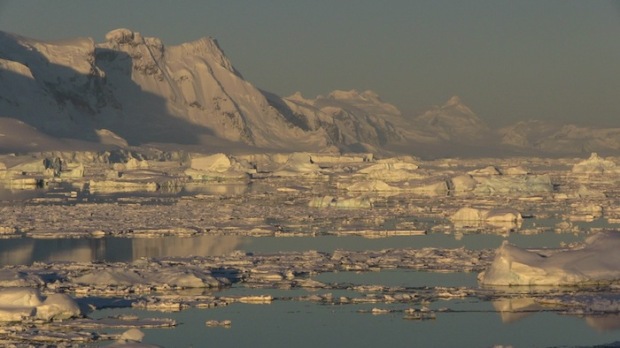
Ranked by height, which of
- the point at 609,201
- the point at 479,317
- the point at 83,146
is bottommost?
the point at 479,317

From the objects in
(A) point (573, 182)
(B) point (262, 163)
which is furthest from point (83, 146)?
(A) point (573, 182)

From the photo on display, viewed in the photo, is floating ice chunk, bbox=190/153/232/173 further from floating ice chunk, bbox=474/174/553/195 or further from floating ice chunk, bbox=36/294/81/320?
floating ice chunk, bbox=36/294/81/320

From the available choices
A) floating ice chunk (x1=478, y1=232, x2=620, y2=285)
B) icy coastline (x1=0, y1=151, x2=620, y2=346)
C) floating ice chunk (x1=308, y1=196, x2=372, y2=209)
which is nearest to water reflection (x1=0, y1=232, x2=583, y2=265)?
icy coastline (x1=0, y1=151, x2=620, y2=346)

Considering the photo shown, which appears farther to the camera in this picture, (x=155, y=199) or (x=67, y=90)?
(x=67, y=90)

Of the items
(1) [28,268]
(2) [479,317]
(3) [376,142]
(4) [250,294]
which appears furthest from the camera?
(3) [376,142]

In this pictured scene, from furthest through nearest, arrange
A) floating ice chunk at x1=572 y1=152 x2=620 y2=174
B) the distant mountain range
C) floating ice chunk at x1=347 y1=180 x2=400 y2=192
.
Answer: the distant mountain range
floating ice chunk at x1=572 y1=152 x2=620 y2=174
floating ice chunk at x1=347 y1=180 x2=400 y2=192

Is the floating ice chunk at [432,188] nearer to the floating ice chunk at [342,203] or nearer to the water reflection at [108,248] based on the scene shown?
the floating ice chunk at [342,203]

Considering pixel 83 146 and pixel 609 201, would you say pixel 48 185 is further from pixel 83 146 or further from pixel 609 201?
pixel 83 146
